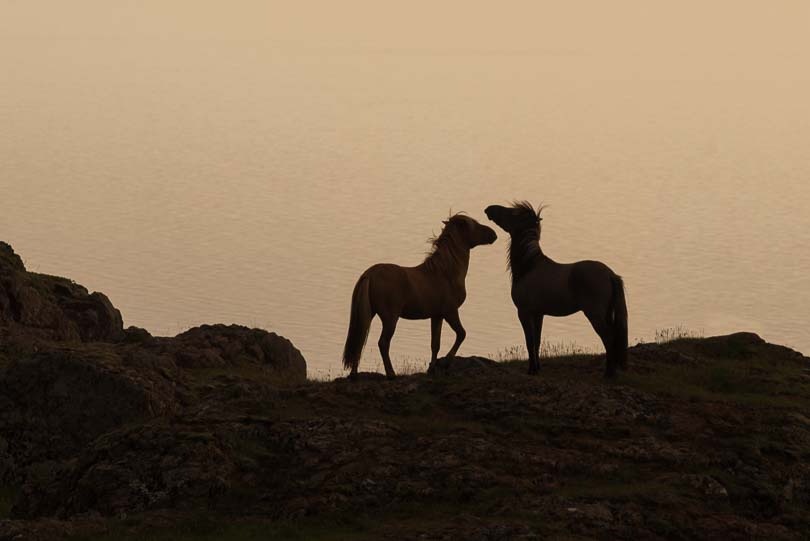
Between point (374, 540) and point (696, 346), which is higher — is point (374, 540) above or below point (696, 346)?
below

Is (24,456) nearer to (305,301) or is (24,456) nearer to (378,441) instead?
(378,441)

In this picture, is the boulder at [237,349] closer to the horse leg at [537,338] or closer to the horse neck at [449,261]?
the horse neck at [449,261]

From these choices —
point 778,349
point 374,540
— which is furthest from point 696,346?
point 374,540

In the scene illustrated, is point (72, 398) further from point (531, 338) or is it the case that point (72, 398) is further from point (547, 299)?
point (547, 299)

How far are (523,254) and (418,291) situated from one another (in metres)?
1.88

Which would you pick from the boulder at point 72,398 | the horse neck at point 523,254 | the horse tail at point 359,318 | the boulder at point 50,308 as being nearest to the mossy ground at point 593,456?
the horse tail at point 359,318

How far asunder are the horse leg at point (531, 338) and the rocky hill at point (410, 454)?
239mm

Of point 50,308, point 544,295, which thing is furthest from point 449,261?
point 50,308

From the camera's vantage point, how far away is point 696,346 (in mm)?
27109

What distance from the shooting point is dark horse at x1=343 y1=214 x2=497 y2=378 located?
74.3 feet

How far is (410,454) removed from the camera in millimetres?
19141

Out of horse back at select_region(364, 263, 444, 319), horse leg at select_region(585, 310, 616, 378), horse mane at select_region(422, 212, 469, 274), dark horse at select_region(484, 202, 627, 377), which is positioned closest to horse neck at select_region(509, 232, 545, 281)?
dark horse at select_region(484, 202, 627, 377)

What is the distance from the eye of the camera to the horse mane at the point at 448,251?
77.5 ft

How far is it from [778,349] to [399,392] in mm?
9219
